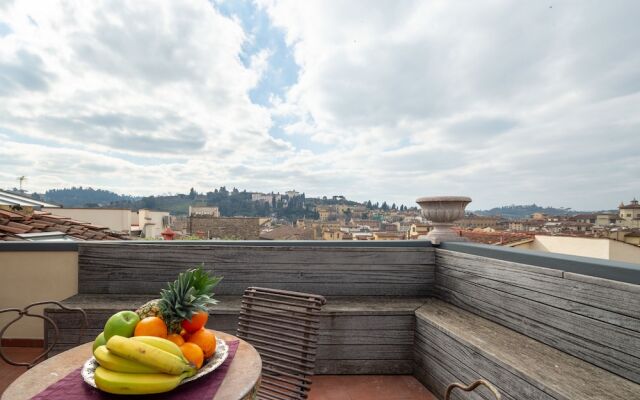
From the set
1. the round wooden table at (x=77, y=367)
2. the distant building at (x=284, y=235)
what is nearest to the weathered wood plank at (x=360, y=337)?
the round wooden table at (x=77, y=367)

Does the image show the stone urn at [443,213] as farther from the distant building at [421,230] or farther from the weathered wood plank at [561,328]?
the weathered wood plank at [561,328]

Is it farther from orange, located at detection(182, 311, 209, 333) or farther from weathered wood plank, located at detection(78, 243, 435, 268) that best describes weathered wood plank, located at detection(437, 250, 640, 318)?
orange, located at detection(182, 311, 209, 333)

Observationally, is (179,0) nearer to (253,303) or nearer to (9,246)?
(9,246)

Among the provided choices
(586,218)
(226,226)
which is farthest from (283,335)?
(586,218)

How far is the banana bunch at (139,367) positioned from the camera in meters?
0.89

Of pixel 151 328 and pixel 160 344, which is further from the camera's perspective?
pixel 151 328

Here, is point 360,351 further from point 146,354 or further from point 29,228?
point 29,228

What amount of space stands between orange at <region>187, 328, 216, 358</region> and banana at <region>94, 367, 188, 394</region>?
23 centimetres

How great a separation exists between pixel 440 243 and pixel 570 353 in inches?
56.2

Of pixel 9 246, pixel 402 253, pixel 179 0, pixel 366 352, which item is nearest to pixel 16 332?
pixel 9 246

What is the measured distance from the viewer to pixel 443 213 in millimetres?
3088

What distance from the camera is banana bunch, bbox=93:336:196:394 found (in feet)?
2.92

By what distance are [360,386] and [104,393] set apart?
1989mm

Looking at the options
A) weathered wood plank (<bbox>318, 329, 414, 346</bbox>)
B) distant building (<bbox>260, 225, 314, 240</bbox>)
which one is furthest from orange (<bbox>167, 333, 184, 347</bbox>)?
distant building (<bbox>260, 225, 314, 240</bbox>)
